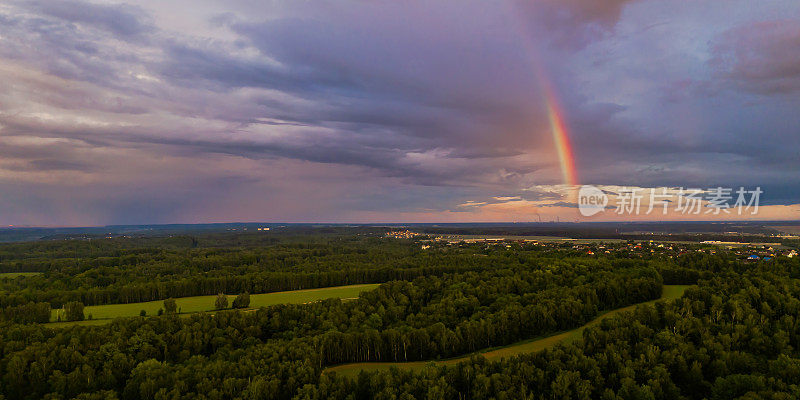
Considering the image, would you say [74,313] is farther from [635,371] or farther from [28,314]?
[635,371]

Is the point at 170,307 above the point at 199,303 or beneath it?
above

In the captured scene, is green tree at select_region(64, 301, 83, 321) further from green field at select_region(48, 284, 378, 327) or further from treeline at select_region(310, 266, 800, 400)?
treeline at select_region(310, 266, 800, 400)

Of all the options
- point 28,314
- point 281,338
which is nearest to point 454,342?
point 281,338

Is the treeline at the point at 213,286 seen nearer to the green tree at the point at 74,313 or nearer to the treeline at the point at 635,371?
the green tree at the point at 74,313

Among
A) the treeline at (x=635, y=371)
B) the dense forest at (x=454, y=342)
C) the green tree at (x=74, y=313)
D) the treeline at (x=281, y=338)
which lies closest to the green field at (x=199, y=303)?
the green tree at (x=74, y=313)

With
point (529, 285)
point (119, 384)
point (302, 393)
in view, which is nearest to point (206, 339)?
point (119, 384)

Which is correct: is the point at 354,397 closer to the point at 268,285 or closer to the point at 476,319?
the point at 476,319
